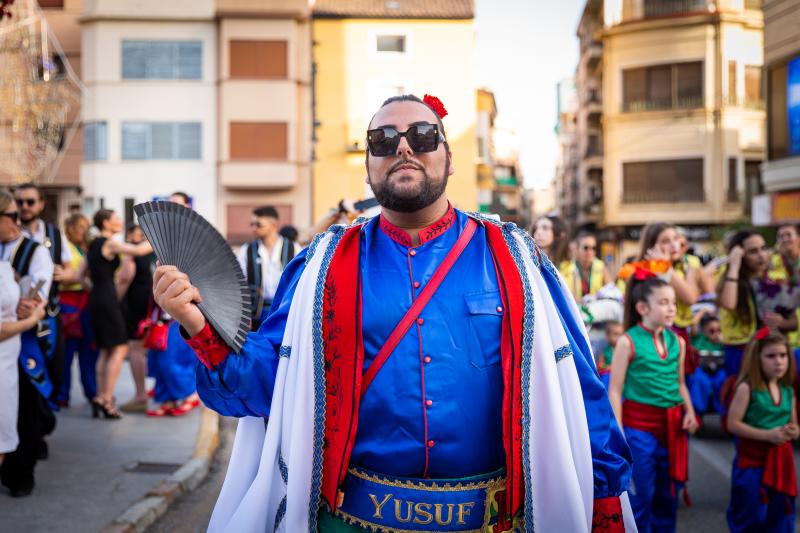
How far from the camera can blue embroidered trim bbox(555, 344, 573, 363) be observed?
2816mm

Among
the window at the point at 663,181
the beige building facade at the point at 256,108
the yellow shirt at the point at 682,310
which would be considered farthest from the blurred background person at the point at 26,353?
the window at the point at 663,181

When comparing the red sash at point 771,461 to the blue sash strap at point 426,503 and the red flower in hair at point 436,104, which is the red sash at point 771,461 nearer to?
the blue sash strap at point 426,503

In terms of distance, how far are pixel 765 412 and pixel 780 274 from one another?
3.77 metres

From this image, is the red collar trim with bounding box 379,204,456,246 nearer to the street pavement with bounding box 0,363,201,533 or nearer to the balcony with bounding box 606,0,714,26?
the street pavement with bounding box 0,363,201,533

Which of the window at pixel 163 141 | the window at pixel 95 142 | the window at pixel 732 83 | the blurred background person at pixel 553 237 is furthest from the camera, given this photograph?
the window at pixel 732 83

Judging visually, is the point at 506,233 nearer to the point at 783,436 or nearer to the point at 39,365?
the point at 783,436

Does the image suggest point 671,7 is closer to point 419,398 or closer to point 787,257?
point 787,257

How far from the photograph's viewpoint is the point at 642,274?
19.1 ft

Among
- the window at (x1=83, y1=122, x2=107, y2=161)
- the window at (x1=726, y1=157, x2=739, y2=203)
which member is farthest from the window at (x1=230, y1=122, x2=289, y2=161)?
the window at (x1=726, y1=157, x2=739, y2=203)

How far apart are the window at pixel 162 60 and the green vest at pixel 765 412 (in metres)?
32.9

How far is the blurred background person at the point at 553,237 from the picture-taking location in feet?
22.3

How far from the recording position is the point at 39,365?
230 inches

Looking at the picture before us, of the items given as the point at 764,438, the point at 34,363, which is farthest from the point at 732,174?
the point at 34,363

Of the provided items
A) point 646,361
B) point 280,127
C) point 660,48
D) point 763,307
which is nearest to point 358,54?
point 280,127
